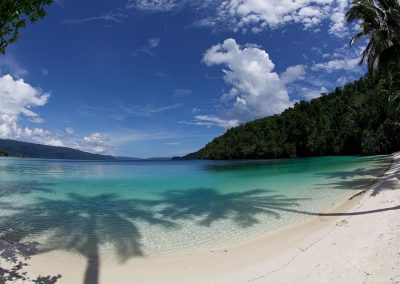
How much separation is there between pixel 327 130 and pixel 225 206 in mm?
64184

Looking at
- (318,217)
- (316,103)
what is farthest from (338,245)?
(316,103)

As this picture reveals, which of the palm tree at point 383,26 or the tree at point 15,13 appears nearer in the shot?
the tree at point 15,13

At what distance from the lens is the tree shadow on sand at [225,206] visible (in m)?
12.3

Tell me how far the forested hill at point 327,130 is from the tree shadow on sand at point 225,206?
31479 mm

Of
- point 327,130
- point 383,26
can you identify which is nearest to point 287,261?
point 383,26

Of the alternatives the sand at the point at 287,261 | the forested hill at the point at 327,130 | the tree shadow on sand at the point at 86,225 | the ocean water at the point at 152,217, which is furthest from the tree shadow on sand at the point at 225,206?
the forested hill at the point at 327,130

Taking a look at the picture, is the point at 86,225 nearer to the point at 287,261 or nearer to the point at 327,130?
the point at 287,261

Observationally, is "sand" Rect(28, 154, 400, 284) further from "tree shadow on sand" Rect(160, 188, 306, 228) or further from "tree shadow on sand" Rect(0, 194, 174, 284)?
"tree shadow on sand" Rect(160, 188, 306, 228)

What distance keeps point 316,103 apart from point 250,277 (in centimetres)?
8559

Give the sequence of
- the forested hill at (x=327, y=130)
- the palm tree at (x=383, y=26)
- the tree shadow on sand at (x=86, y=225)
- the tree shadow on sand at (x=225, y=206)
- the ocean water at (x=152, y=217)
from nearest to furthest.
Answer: the tree shadow on sand at (x=86, y=225) < the ocean water at (x=152, y=217) < the tree shadow on sand at (x=225, y=206) < the palm tree at (x=383, y=26) < the forested hill at (x=327, y=130)

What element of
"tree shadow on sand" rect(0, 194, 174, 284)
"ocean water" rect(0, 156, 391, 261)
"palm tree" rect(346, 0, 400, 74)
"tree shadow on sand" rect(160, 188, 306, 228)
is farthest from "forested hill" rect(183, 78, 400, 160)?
"tree shadow on sand" rect(0, 194, 174, 284)

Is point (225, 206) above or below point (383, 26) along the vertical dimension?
below

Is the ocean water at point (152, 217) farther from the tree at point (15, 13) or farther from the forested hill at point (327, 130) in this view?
the forested hill at point (327, 130)

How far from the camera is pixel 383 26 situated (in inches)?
674
